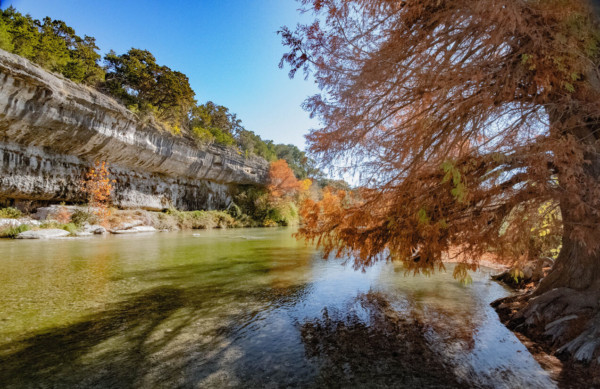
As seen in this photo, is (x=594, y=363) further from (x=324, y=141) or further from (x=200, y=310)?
(x=200, y=310)

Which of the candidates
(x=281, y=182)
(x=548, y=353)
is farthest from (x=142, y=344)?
(x=281, y=182)

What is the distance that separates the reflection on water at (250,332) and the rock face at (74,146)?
1260 centimetres

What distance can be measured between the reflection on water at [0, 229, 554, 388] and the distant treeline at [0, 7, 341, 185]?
1456cm

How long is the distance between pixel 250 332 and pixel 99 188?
21.3 meters

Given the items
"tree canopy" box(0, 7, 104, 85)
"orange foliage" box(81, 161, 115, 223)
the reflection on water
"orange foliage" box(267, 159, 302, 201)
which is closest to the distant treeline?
"tree canopy" box(0, 7, 104, 85)

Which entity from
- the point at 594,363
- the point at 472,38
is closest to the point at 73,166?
the point at 472,38

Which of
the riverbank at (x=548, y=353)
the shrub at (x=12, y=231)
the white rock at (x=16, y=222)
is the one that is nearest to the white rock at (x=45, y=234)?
the shrub at (x=12, y=231)

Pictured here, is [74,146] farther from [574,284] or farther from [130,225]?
[574,284]

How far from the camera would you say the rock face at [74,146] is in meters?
15.0

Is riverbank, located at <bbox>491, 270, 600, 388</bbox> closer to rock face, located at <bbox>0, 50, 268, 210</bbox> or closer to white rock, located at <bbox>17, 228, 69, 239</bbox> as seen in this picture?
white rock, located at <bbox>17, 228, 69, 239</bbox>

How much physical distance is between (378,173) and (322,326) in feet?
7.56

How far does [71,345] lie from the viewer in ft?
10.2

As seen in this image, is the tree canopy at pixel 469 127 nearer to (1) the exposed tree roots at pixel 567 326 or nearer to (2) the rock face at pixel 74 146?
(1) the exposed tree roots at pixel 567 326

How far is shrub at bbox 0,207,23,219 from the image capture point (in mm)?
15625
